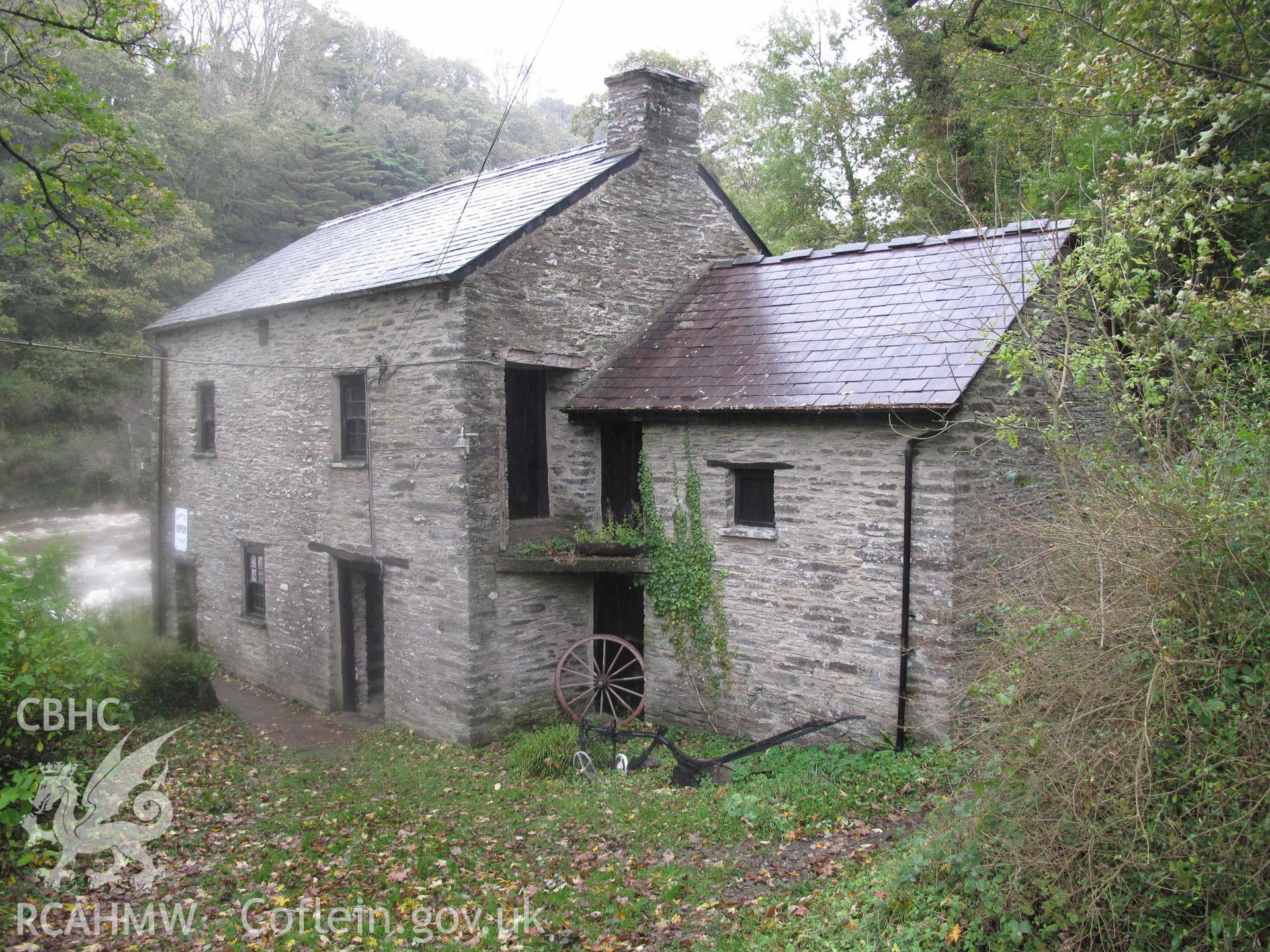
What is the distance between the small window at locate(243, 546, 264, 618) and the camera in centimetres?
1533

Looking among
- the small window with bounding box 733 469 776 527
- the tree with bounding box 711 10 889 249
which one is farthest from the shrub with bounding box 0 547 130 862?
the tree with bounding box 711 10 889 249

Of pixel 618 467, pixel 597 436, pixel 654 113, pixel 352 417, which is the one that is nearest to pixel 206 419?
pixel 352 417

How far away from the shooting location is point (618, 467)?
1230 cm

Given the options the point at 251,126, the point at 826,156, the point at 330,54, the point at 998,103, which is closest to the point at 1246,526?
the point at 998,103

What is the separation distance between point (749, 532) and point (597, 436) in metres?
3.13

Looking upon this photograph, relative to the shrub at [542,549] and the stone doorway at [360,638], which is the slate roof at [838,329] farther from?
the stone doorway at [360,638]


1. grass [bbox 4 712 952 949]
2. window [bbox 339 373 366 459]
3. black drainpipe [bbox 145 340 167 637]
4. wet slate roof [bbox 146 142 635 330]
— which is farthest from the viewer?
black drainpipe [bbox 145 340 167 637]

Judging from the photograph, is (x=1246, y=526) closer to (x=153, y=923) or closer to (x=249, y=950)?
(x=249, y=950)

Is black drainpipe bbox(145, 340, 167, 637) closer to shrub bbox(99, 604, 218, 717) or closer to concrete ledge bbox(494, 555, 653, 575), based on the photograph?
shrub bbox(99, 604, 218, 717)

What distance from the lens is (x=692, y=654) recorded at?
10.9m

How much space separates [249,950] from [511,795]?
3.56 meters

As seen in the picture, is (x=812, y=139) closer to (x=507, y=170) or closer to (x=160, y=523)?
(x=507, y=170)

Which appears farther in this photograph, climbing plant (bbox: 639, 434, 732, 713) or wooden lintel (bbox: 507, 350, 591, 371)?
wooden lintel (bbox: 507, 350, 591, 371)

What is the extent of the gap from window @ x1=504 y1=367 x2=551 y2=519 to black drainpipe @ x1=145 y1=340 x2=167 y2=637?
9.57 m
